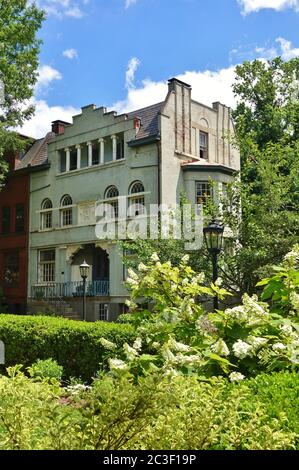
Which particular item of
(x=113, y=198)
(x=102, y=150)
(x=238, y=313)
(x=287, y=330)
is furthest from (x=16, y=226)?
(x=287, y=330)

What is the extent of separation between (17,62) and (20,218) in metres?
10.5

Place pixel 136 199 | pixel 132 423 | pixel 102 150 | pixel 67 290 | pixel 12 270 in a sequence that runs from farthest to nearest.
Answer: pixel 12 270 < pixel 67 290 < pixel 102 150 < pixel 136 199 < pixel 132 423

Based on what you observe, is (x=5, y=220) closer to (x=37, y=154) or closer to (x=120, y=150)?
(x=37, y=154)

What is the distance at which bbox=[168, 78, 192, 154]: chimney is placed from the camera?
90.3 ft

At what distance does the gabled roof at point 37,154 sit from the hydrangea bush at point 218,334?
2882 cm

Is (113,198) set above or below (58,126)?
below

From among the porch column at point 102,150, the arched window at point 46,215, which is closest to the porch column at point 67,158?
the arched window at point 46,215

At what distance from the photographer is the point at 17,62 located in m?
27.9

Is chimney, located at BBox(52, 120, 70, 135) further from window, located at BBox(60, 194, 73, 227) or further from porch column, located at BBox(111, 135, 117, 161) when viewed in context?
porch column, located at BBox(111, 135, 117, 161)

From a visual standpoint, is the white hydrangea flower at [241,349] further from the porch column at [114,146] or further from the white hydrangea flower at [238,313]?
the porch column at [114,146]
